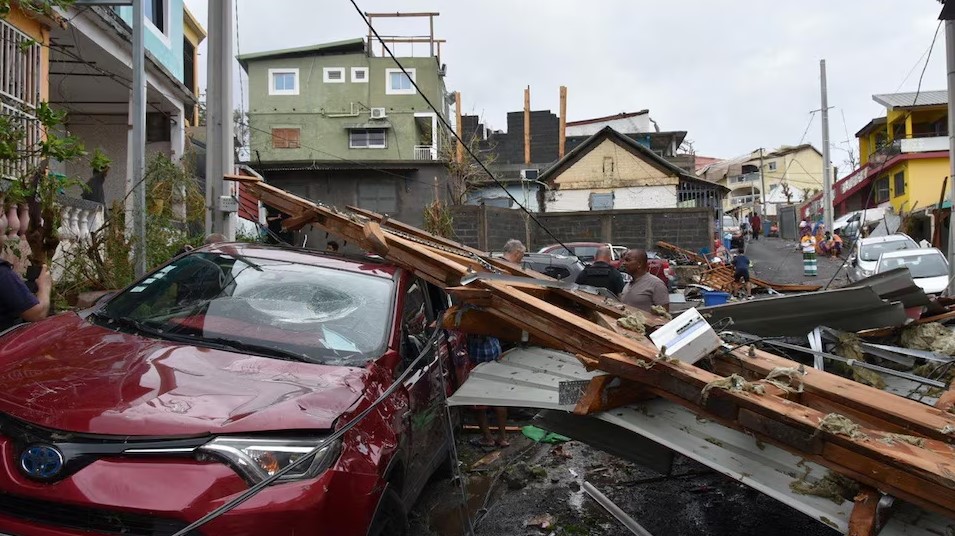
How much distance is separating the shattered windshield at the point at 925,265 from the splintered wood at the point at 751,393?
14464 mm

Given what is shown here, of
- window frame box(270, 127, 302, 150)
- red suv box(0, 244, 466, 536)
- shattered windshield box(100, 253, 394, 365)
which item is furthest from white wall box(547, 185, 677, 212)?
Result: red suv box(0, 244, 466, 536)

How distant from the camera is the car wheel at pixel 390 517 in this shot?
9.79 ft

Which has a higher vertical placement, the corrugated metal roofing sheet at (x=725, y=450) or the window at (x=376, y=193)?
the window at (x=376, y=193)

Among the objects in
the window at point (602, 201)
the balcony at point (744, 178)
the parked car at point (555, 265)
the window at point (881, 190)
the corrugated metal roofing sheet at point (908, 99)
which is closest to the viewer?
the parked car at point (555, 265)

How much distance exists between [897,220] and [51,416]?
108ft

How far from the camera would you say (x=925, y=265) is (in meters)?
15.4

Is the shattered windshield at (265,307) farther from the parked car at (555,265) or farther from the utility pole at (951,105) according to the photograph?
the utility pole at (951,105)

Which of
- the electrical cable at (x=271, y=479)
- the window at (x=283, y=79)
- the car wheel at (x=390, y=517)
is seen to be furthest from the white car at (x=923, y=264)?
the window at (x=283, y=79)

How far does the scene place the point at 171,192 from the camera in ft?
30.1

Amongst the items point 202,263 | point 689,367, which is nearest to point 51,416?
point 202,263

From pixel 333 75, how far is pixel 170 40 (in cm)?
2507

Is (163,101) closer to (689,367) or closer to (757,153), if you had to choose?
(689,367)

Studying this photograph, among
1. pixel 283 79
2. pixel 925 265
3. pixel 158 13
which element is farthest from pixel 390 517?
pixel 283 79

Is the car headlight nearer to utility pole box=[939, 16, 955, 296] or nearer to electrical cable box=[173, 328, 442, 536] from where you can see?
electrical cable box=[173, 328, 442, 536]
